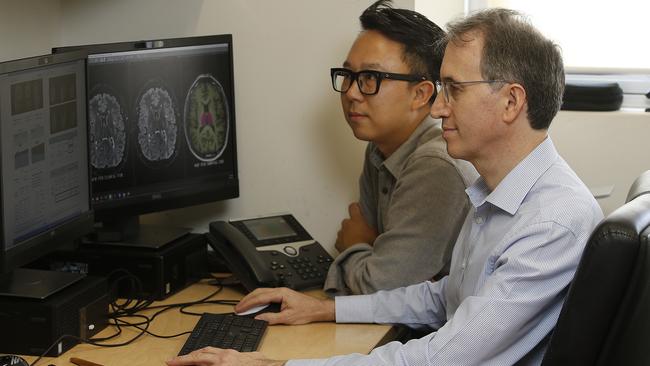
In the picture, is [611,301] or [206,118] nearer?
[611,301]

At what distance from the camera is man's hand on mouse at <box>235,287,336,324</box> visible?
6.98 ft

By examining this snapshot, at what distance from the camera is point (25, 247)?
1878mm

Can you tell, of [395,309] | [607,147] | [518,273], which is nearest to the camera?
[518,273]

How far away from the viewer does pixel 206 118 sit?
2.56 m

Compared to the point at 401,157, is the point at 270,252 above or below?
below

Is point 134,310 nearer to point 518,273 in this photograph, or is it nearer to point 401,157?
point 401,157

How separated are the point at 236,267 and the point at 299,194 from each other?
0.45 m

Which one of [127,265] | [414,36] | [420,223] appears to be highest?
[414,36]

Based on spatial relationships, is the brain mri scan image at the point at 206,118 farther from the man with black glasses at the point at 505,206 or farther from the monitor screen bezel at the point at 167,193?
the man with black glasses at the point at 505,206

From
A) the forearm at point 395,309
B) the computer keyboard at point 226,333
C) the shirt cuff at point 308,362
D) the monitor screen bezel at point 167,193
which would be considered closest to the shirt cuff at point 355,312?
the forearm at point 395,309

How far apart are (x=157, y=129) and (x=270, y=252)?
0.42 meters

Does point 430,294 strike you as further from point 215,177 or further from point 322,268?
point 215,177

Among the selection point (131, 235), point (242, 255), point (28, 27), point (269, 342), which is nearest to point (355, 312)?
point (269, 342)

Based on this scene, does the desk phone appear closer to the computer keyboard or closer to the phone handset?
the phone handset
